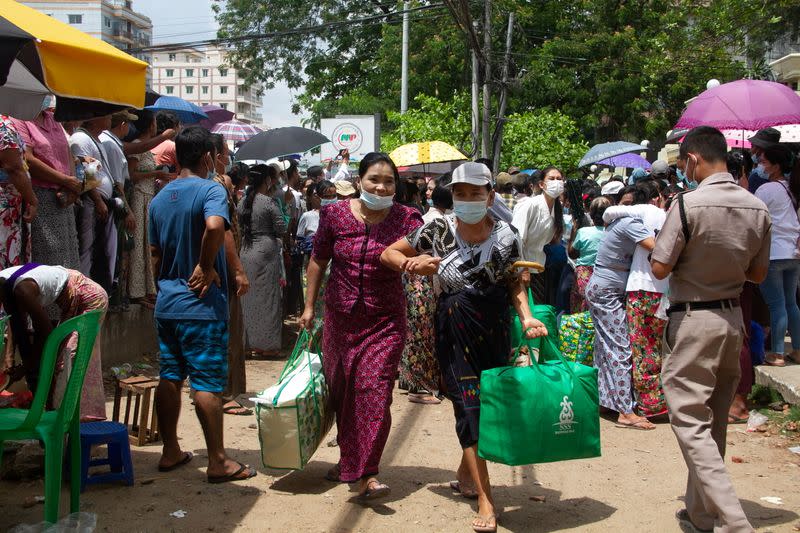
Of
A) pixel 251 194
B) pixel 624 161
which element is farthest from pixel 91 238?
pixel 624 161

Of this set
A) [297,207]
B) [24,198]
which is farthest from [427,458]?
[297,207]

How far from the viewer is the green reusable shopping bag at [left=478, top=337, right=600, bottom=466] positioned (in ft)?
14.4

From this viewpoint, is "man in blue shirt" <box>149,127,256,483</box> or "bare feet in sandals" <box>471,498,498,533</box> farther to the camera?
"man in blue shirt" <box>149,127,256,483</box>

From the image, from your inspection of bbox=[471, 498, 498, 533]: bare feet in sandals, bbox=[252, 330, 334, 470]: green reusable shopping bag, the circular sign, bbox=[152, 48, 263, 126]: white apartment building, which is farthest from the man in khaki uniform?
bbox=[152, 48, 263, 126]: white apartment building

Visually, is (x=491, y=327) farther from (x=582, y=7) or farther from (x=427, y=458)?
(x=582, y=7)

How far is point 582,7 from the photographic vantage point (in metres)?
31.1

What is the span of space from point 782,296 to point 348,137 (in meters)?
14.7

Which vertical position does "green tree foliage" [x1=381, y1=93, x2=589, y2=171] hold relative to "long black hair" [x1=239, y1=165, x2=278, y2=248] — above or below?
above

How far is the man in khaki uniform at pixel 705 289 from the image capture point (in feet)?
14.5

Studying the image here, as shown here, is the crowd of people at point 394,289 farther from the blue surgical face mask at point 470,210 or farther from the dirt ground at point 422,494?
the dirt ground at point 422,494

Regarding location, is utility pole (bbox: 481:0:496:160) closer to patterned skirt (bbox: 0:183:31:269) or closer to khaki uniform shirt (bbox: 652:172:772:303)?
patterned skirt (bbox: 0:183:31:269)

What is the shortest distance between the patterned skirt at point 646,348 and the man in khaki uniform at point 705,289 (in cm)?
245

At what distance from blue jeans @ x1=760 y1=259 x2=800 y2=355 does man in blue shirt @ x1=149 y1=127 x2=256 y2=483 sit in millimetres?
5116

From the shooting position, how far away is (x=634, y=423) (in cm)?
715
